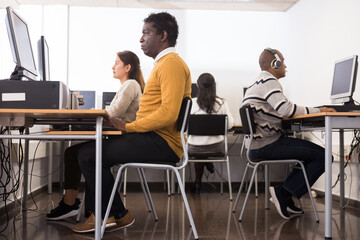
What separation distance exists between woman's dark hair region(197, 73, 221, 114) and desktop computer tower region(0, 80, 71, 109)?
237 cm

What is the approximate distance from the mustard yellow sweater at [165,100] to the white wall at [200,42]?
2.81m

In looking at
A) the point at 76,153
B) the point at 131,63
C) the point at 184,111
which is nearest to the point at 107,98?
the point at 131,63

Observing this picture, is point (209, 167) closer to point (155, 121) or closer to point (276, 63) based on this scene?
point (276, 63)

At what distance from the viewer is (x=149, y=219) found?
104 inches

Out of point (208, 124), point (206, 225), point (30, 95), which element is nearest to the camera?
point (30, 95)

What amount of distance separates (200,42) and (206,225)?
3133 millimetres

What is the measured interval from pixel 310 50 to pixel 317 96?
551 millimetres

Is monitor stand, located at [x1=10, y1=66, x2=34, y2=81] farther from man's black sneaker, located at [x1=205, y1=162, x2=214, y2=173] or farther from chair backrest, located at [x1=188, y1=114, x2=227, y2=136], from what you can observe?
man's black sneaker, located at [x1=205, y1=162, x2=214, y2=173]

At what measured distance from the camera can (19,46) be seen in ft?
6.83

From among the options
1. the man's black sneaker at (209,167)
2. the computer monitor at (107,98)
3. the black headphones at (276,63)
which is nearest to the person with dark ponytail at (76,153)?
the black headphones at (276,63)

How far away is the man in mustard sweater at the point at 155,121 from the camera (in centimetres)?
194

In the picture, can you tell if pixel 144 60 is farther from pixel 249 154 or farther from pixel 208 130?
pixel 249 154

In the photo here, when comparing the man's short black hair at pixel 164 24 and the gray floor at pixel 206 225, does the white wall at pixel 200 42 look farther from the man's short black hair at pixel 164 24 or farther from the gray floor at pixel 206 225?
the man's short black hair at pixel 164 24

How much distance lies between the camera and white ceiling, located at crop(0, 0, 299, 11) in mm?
4879
